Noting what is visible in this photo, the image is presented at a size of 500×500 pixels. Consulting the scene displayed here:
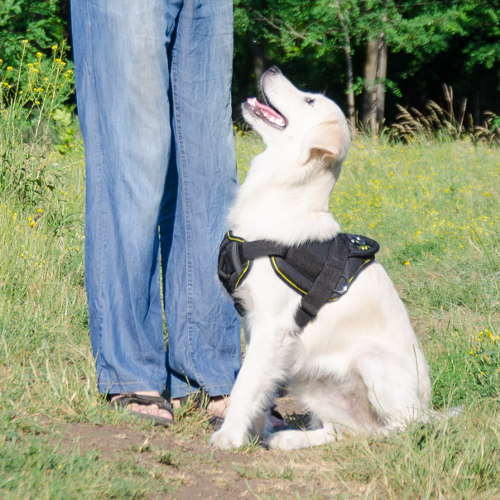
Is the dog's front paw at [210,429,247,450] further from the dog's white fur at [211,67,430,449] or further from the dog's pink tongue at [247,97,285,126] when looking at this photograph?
the dog's pink tongue at [247,97,285,126]

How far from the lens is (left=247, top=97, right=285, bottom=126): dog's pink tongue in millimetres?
3160

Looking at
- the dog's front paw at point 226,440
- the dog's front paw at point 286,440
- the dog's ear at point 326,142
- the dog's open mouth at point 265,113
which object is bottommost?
the dog's front paw at point 286,440

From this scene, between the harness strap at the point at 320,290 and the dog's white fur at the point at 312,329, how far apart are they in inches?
1.3

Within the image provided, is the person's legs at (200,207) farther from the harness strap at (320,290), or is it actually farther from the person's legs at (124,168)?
the harness strap at (320,290)

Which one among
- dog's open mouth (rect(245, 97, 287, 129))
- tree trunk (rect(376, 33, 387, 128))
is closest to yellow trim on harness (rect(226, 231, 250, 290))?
dog's open mouth (rect(245, 97, 287, 129))

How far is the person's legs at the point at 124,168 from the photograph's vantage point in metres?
2.77

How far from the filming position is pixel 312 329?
115 inches

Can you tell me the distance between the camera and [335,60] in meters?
20.0

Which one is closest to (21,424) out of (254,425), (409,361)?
(254,425)

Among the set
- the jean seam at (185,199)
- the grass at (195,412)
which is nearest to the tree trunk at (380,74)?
the grass at (195,412)

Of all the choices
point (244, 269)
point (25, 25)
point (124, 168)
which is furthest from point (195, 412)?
point (25, 25)

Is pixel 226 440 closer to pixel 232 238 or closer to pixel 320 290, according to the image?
pixel 320 290

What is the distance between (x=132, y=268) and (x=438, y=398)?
151 cm

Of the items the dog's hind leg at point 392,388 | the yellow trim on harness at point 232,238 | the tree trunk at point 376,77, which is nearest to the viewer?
the dog's hind leg at point 392,388
